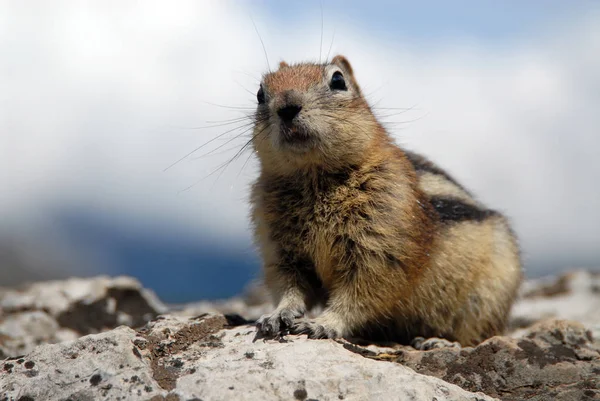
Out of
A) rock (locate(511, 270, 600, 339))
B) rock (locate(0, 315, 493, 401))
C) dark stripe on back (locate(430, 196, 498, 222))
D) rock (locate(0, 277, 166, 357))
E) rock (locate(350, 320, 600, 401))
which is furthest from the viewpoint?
rock (locate(511, 270, 600, 339))

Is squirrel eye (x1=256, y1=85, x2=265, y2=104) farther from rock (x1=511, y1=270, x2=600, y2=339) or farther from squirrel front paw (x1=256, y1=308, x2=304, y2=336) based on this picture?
rock (x1=511, y1=270, x2=600, y2=339)

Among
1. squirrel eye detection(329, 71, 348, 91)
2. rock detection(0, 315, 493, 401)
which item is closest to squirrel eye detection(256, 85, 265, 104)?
squirrel eye detection(329, 71, 348, 91)

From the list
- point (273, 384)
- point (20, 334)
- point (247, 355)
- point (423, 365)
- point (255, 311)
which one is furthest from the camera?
point (255, 311)

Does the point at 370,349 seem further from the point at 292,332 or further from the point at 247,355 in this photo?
the point at 247,355

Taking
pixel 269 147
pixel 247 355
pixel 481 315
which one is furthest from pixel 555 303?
pixel 247 355

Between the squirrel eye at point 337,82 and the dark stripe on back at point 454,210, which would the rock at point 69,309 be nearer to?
the squirrel eye at point 337,82

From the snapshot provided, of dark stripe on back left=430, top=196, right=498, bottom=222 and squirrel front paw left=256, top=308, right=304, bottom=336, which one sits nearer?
squirrel front paw left=256, top=308, right=304, bottom=336
